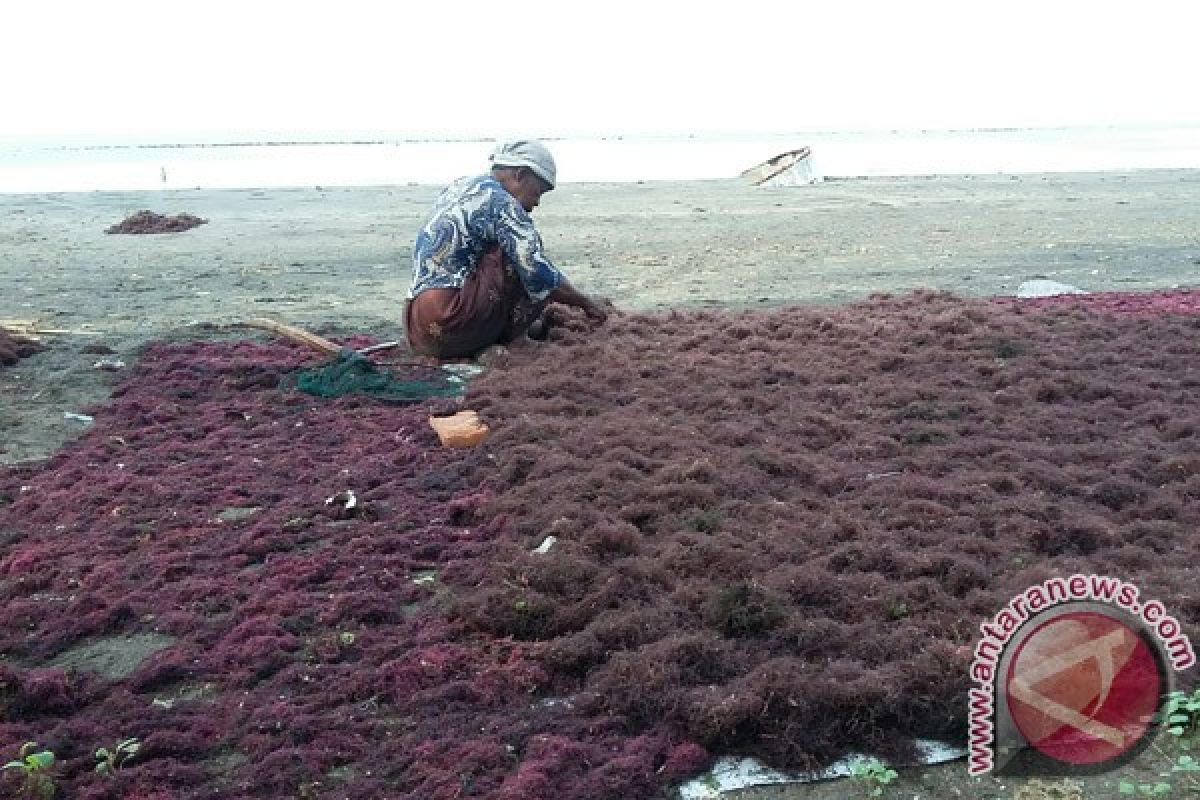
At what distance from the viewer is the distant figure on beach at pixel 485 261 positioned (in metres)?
6.47

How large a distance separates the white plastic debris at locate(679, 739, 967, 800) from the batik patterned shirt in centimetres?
420

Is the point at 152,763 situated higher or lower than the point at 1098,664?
lower

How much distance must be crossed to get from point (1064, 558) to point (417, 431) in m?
3.11

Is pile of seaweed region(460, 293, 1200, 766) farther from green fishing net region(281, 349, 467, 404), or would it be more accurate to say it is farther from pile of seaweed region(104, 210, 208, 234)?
pile of seaweed region(104, 210, 208, 234)

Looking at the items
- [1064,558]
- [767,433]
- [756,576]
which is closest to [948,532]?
[1064,558]

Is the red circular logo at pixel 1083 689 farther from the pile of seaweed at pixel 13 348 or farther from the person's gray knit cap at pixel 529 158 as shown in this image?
the pile of seaweed at pixel 13 348

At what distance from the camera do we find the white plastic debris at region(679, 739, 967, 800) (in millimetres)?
2631

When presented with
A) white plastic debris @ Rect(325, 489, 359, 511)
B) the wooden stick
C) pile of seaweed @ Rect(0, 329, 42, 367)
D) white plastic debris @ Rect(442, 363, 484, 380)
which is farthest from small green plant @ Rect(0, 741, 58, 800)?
pile of seaweed @ Rect(0, 329, 42, 367)

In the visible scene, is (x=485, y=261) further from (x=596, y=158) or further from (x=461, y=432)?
(x=596, y=158)

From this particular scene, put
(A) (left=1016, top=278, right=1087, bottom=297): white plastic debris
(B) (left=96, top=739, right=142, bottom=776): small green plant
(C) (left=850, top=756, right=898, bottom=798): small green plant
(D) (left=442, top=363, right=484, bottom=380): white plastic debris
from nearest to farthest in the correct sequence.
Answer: (C) (left=850, top=756, right=898, bottom=798): small green plant → (B) (left=96, top=739, right=142, bottom=776): small green plant → (D) (left=442, top=363, right=484, bottom=380): white plastic debris → (A) (left=1016, top=278, right=1087, bottom=297): white plastic debris

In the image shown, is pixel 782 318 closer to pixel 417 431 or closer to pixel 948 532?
pixel 417 431

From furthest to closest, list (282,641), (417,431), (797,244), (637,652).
Answer: (797,244), (417,431), (282,641), (637,652)

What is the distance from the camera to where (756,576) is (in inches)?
138

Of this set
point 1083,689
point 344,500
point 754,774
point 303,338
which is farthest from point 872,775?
point 303,338
